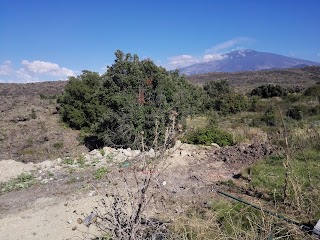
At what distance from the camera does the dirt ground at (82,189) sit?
5754mm

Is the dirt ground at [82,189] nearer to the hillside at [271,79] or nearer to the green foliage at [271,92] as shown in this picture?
the green foliage at [271,92]

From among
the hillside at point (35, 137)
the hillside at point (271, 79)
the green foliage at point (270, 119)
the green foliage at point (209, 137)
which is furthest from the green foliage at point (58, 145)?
the hillside at point (271, 79)

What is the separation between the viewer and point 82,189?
23.6ft

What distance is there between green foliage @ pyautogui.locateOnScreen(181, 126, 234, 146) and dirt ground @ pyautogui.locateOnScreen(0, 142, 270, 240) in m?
→ 1.19

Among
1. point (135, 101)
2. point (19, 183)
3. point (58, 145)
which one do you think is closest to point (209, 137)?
point (135, 101)

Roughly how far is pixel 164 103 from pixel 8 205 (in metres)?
6.60

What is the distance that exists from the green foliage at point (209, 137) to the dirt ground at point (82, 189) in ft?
3.92

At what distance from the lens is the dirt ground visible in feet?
18.9

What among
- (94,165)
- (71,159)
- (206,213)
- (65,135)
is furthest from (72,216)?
(65,135)

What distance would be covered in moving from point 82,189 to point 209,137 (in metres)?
5.36

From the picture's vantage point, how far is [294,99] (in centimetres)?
2642

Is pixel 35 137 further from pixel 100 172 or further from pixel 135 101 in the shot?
pixel 100 172

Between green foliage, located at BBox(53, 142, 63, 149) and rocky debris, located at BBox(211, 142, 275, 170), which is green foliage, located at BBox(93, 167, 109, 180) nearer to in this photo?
rocky debris, located at BBox(211, 142, 275, 170)

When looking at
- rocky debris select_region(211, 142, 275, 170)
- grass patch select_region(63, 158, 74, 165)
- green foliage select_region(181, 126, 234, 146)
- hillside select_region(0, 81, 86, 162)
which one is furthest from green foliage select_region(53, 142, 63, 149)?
rocky debris select_region(211, 142, 275, 170)
